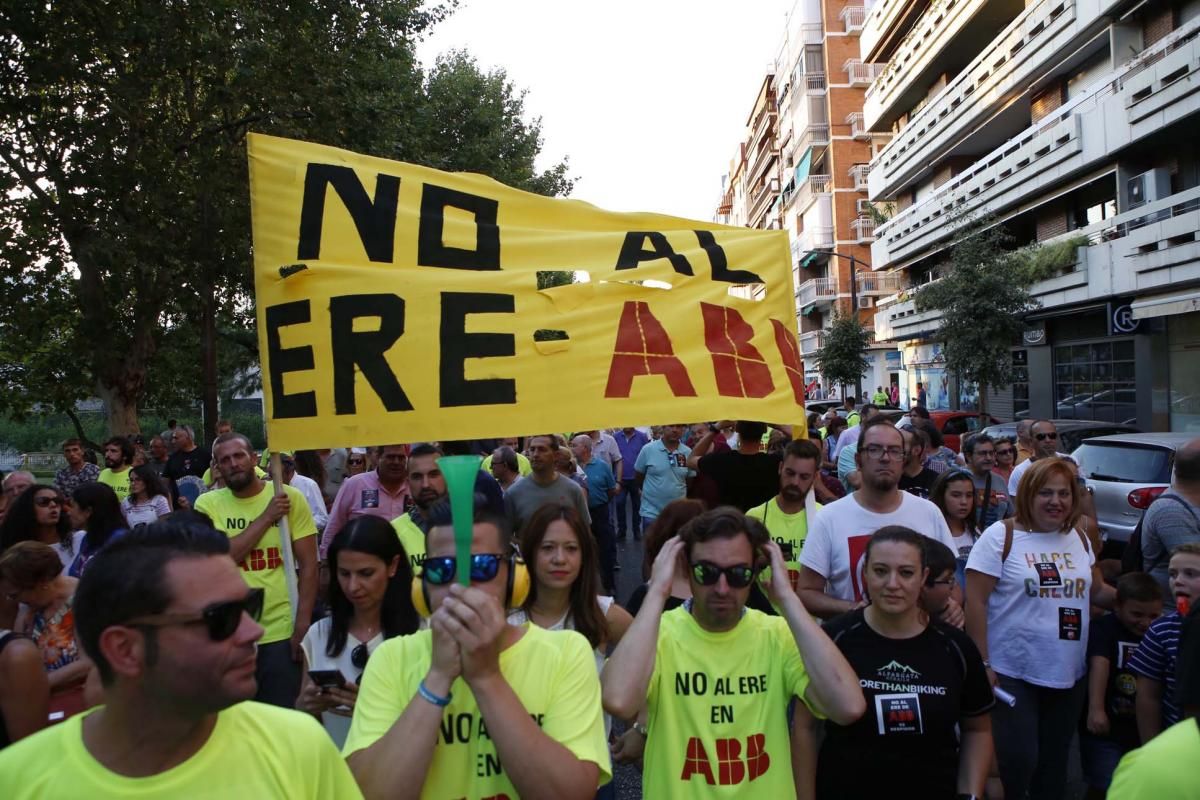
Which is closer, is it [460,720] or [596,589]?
[460,720]

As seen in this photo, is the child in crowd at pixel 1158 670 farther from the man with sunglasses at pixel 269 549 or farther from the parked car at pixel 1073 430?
the parked car at pixel 1073 430

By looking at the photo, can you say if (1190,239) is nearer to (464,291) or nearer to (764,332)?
(764,332)

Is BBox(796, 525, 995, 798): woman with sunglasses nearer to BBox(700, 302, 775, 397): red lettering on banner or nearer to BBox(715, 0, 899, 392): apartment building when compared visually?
BBox(700, 302, 775, 397): red lettering on banner

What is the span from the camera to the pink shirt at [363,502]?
577 cm

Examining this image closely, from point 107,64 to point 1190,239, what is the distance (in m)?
19.7

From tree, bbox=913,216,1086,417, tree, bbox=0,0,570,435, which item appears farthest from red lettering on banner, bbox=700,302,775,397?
tree, bbox=913,216,1086,417

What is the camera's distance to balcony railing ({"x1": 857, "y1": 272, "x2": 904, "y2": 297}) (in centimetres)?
4553

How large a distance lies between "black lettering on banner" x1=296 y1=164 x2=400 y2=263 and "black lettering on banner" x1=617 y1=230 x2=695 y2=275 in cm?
116

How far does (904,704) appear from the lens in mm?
3074

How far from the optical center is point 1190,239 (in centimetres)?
1873

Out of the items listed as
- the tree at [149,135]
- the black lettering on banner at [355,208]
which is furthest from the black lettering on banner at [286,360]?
the tree at [149,135]

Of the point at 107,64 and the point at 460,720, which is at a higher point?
the point at 107,64

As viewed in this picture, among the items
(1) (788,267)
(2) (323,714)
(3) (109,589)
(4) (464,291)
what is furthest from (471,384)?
(3) (109,589)

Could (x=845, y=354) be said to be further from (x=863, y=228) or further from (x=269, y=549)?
(x=269, y=549)
